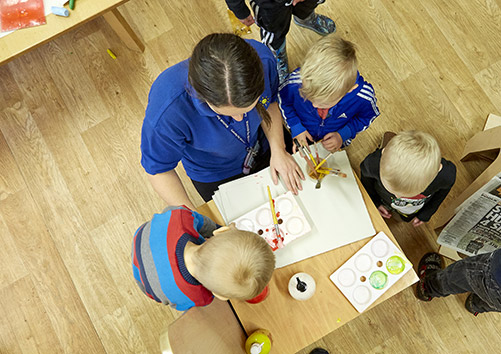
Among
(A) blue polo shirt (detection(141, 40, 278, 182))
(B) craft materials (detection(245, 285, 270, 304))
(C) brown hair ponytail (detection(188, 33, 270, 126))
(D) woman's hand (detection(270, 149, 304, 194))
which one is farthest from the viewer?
(D) woman's hand (detection(270, 149, 304, 194))

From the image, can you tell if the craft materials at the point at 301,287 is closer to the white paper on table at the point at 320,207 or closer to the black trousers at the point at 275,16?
the white paper on table at the point at 320,207

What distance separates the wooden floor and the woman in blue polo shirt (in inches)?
28.7

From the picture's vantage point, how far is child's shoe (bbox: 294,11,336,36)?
2031 millimetres

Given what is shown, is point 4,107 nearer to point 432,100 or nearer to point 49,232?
point 49,232

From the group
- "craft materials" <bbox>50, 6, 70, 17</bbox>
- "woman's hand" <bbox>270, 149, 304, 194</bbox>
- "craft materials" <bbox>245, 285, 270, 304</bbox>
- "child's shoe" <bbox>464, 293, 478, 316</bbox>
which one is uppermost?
"craft materials" <bbox>50, 6, 70, 17</bbox>

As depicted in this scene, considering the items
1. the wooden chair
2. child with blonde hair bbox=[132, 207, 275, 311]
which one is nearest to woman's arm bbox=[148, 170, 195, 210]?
child with blonde hair bbox=[132, 207, 275, 311]

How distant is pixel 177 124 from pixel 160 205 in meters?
1.02

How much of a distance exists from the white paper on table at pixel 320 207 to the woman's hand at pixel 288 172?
0.8 inches

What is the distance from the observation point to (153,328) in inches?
72.3

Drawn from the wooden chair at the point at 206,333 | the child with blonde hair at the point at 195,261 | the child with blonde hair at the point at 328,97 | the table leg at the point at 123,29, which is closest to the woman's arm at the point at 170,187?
the child with blonde hair at the point at 195,261

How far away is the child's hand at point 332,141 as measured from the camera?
1361 millimetres

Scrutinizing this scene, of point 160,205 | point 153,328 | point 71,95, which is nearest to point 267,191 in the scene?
point 160,205

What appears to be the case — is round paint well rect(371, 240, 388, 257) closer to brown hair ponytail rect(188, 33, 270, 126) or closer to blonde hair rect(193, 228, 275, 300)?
blonde hair rect(193, 228, 275, 300)

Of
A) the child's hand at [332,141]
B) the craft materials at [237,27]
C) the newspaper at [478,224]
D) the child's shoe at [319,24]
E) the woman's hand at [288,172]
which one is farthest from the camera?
the craft materials at [237,27]
